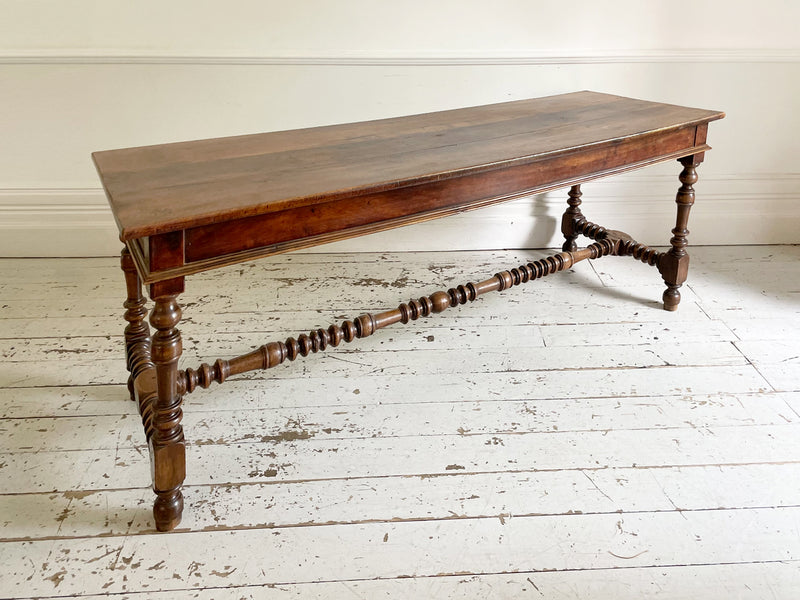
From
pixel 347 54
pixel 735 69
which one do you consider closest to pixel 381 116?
pixel 347 54

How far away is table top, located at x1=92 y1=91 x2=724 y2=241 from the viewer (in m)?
1.84

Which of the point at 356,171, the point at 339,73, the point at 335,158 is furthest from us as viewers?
the point at 339,73

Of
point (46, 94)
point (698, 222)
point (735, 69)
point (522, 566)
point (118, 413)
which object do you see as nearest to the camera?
point (522, 566)

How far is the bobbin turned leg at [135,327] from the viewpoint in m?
2.28

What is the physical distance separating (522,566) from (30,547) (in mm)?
1179

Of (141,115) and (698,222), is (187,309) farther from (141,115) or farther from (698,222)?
(698,222)

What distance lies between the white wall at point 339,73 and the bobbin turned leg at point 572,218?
18 centimetres

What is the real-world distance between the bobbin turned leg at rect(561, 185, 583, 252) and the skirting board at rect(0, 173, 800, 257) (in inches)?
6.6

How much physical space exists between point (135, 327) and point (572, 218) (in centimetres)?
202

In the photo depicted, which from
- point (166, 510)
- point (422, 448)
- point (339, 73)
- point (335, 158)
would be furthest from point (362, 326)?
point (339, 73)

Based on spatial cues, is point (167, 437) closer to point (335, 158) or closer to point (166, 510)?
point (166, 510)

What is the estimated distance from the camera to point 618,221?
149 inches

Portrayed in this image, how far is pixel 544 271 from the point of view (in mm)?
3086

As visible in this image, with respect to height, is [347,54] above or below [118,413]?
above
